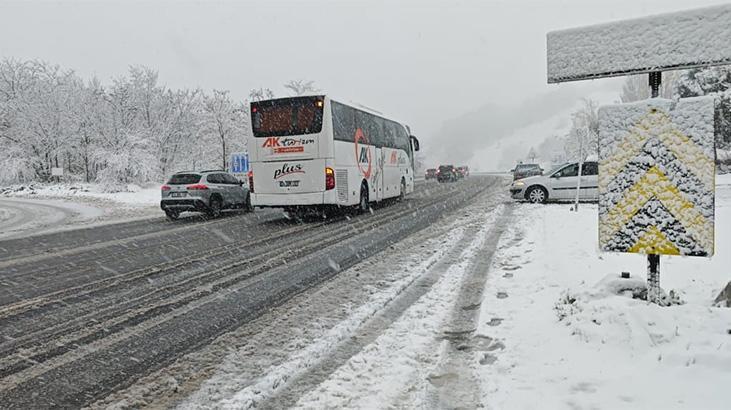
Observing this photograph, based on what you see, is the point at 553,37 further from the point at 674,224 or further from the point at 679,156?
the point at 674,224

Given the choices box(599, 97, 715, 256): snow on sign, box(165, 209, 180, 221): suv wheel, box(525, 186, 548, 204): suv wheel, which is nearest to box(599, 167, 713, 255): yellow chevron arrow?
box(599, 97, 715, 256): snow on sign

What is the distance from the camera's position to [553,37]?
4.56 meters

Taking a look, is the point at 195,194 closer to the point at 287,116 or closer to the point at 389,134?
the point at 287,116

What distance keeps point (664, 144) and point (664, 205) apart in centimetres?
52

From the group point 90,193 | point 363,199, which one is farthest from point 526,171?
point 90,193

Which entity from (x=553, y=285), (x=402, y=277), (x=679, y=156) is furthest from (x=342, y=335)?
(x=679, y=156)

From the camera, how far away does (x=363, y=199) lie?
56.6 feet

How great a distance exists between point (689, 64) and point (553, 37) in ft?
3.74

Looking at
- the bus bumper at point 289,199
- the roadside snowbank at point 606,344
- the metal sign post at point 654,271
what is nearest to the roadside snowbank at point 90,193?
the bus bumper at point 289,199

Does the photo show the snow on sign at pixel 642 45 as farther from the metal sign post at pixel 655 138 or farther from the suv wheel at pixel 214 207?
the suv wheel at pixel 214 207

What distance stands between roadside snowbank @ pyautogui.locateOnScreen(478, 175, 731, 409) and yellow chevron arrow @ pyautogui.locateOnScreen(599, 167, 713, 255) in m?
0.66

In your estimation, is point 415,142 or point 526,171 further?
point 526,171

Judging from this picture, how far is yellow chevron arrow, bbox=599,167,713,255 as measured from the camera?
402 centimetres

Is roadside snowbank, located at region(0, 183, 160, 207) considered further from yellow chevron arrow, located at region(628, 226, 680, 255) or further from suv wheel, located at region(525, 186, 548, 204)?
yellow chevron arrow, located at region(628, 226, 680, 255)
